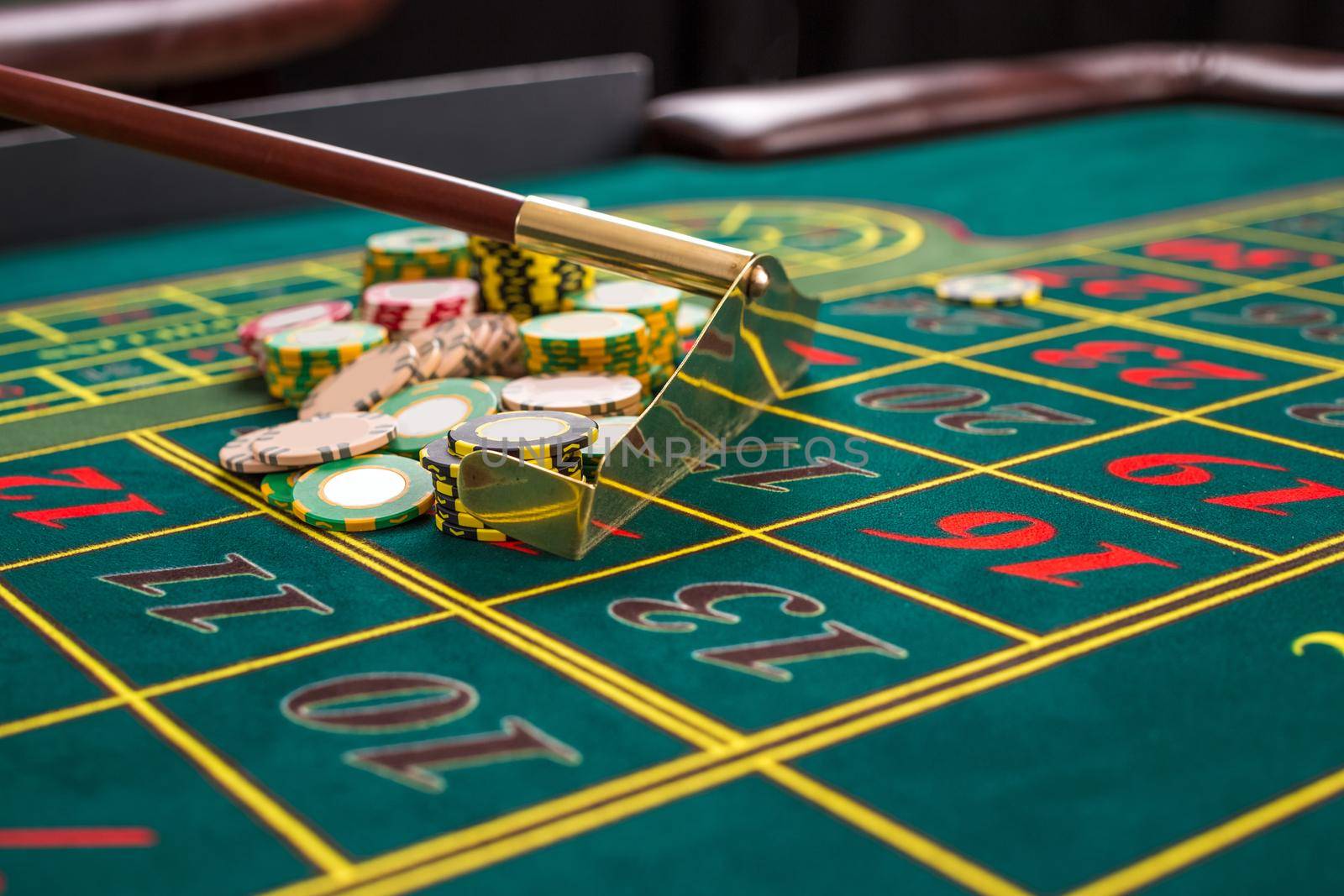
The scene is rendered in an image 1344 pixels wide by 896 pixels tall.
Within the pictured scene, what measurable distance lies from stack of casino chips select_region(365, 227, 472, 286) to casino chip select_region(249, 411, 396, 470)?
804 mm

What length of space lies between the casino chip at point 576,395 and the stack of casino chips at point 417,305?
0.42 metres

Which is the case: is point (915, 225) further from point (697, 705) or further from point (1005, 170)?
point (697, 705)

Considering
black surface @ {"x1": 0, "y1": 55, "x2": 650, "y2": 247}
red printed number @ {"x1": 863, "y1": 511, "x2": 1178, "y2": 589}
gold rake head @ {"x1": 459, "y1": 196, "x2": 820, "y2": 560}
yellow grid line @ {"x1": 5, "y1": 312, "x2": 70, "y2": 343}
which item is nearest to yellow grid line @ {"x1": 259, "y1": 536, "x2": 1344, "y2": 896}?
red printed number @ {"x1": 863, "y1": 511, "x2": 1178, "y2": 589}

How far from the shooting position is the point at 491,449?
2227 millimetres

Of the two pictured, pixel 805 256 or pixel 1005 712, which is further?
pixel 805 256

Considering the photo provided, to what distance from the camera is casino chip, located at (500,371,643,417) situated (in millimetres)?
2633

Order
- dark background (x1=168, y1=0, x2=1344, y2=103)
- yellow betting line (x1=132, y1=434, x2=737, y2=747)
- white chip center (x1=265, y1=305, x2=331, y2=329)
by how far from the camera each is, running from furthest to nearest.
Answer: dark background (x1=168, y1=0, x2=1344, y2=103)
white chip center (x1=265, y1=305, x2=331, y2=329)
yellow betting line (x1=132, y1=434, x2=737, y2=747)

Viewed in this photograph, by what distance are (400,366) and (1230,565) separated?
1444mm

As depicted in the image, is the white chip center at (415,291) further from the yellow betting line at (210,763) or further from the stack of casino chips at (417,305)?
the yellow betting line at (210,763)

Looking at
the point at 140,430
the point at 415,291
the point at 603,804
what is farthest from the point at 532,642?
the point at 415,291

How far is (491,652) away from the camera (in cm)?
192

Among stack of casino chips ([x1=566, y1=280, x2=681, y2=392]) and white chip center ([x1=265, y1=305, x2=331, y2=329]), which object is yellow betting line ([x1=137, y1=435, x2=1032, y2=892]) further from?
white chip center ([x1=265, y1=305, x2=331, y2=329])

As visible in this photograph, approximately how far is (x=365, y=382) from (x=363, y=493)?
0.46 m

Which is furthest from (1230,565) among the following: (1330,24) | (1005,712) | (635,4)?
(1330,24)
